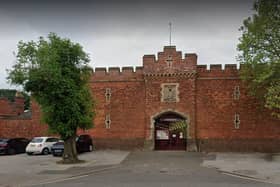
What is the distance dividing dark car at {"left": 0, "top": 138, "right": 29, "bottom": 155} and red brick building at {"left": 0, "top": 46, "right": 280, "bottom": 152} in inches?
250

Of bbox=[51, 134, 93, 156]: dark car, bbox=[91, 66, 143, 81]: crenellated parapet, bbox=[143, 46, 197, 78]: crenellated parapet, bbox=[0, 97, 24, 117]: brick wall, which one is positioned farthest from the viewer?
bbox=[0, 97, 24, 117]: brick wall

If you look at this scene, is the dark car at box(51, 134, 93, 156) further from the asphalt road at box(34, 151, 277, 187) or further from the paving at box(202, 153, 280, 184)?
the paving at box(202, 153, 280, 184)

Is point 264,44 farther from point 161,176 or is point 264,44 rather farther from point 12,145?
point 12,145

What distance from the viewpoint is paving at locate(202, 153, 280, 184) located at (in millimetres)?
18062

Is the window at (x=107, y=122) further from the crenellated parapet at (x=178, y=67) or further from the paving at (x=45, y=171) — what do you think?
the paving at (x=45, y=171)

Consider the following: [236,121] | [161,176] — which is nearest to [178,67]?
[236,121]

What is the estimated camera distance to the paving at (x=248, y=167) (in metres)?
18.1

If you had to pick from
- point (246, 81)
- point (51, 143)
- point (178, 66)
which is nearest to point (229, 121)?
point (246, 81)

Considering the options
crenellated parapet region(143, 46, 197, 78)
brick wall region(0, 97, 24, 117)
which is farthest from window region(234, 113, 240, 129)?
brick wall region(0, 97, 24, 117)

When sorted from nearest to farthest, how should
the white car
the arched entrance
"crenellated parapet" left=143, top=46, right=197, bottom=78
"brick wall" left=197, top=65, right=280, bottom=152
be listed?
1. "brick wall" left=197, top=65, right=280, bottom=152
2. the white car
3. "crenellated parapet" left=143, top=46, right=197, bottom=78
4. the arched entrance

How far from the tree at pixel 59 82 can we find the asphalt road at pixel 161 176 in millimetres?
4068

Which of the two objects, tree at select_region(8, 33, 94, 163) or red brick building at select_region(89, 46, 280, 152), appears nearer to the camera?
tree at select_region(8, 33, 94, 163)

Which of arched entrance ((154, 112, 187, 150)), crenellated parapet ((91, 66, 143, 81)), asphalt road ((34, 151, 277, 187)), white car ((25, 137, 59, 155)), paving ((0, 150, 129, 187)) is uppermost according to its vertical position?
crenellated parapet ((91, 66, 143, 81))

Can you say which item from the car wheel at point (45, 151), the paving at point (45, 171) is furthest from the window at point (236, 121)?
the car wheel at point (45, 151)
